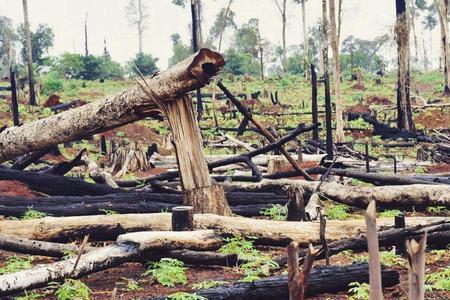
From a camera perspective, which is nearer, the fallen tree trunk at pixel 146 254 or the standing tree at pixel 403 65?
the fallen tree trunk at pixel 146 254

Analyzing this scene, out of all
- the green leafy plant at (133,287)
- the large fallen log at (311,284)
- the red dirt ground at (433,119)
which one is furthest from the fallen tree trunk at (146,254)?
the red dirt ground at (433,119)

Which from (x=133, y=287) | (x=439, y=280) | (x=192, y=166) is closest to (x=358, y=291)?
(x=439, y=280)

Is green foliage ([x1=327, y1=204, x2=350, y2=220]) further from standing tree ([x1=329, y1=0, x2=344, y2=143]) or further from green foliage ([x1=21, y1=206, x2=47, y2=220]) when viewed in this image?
standing tree ([x1=329, y1=0, x2=344, y2=143])

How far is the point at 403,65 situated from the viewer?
26.2 metres

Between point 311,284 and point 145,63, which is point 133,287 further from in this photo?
point 145,63

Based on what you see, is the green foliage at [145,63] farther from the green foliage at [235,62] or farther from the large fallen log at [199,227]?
the large fallen log at [199,227]

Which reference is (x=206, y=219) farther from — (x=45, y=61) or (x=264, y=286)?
(x=45, y=61)

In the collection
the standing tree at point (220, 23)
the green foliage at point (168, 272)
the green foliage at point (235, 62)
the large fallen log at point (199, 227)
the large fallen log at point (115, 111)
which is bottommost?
the green foliage at point (168, 272)

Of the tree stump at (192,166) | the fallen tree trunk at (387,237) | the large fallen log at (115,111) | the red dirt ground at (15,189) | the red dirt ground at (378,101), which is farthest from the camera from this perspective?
the red dirt ground at (378,101)

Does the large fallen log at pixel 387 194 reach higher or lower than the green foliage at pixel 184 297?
higher

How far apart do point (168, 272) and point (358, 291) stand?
6.95ft

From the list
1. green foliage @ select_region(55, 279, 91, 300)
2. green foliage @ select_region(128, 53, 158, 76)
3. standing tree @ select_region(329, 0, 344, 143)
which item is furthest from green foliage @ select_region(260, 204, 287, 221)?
green foliage @ select_region(128, 53, 158, 76)

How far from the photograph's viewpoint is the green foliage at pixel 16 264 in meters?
7.04

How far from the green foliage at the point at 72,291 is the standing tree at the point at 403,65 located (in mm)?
21953
